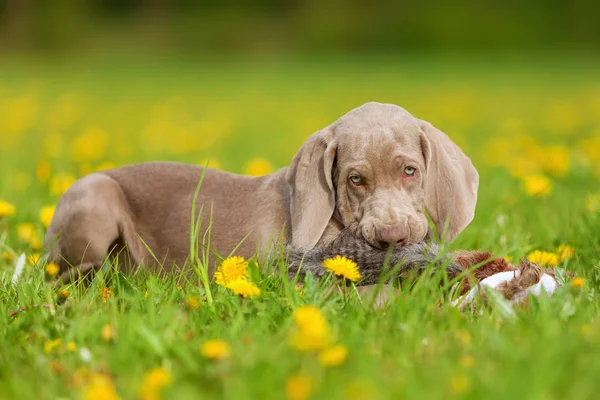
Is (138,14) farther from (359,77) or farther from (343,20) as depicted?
(359,77)

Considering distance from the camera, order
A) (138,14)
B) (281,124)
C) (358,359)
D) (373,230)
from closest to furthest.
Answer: (358,359) < (373,230) < (281,124) < (138,14)

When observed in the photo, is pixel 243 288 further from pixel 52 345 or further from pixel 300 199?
pixel 300 199

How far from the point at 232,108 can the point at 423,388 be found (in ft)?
43.8

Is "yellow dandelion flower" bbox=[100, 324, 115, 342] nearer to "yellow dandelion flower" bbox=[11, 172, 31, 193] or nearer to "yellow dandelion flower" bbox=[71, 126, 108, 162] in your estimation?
"yellow dandelion flower" bbox=[11, 172, 31, 193]

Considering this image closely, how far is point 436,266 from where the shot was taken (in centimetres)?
349

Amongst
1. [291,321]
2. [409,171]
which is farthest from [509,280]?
[291,321]

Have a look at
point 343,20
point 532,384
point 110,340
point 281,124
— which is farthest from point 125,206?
point 343,20

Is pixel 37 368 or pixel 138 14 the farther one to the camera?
pixel 138 14

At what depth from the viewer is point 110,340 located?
2793mm

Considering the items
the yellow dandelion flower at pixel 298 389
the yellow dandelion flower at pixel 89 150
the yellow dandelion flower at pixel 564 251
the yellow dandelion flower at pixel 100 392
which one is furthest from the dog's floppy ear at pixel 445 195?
the yellow dandelion flower at pixel 89 150

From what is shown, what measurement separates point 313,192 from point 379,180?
0.33 metres

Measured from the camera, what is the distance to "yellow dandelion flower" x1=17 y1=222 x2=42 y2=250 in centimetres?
494

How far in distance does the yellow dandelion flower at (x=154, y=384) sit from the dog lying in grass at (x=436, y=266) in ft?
3.94

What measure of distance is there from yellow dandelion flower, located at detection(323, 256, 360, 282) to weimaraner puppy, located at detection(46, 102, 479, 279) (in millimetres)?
264
